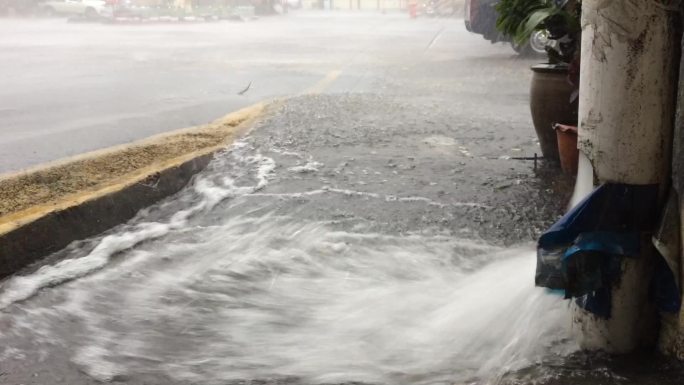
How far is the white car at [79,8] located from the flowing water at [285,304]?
29.0 metres

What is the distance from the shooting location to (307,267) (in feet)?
10.9

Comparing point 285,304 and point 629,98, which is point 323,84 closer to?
point 285,304

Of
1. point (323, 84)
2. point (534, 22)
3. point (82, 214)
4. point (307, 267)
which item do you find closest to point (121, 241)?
point (82, 214)

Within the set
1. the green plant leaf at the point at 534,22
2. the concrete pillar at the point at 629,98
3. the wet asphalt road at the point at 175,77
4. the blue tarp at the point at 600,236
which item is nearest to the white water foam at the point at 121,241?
the wet asphalt road at the point at 175,77

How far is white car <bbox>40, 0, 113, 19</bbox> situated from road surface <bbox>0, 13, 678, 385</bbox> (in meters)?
25.1

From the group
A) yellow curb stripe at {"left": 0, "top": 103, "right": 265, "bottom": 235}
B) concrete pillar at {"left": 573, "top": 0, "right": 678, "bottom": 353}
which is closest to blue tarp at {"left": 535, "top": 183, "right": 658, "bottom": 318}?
concrete pillar at {"left": 573, "top": 0, "right": 678, "bottom": 353}

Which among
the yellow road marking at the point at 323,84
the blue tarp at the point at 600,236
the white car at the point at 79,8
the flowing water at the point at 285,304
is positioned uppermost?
the white car at the point at 79,8

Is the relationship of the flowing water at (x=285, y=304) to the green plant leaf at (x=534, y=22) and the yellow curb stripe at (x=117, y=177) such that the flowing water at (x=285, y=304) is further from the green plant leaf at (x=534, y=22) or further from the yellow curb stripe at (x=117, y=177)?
the green plant leaf at (x=534, y=22)

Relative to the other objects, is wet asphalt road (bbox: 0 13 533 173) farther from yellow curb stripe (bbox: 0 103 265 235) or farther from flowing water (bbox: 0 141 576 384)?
flowing water (bbox: 0 141 576 384)

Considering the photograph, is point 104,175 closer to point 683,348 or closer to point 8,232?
point 8,232

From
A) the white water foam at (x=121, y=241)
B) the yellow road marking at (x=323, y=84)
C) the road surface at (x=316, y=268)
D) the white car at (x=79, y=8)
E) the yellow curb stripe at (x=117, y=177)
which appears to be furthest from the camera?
the white car at (x=79, y=8)

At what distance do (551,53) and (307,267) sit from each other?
2611mm

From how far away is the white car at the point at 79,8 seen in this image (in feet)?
98.9

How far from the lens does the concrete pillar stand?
6.51 feet
